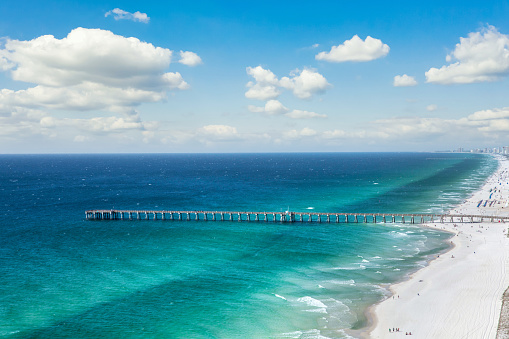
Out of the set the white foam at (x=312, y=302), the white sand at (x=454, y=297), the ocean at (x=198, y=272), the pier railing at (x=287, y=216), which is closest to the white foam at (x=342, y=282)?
the ocean at (x=198, y=272)

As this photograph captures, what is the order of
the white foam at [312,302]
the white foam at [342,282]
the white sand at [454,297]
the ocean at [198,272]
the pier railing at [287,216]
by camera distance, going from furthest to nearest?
1. the pier railing at [287,216]
2. the white foam at [342,282]
3. the white foam at [312,302]
4. the ocean at [198,272]
5. the white sand at [454,297]

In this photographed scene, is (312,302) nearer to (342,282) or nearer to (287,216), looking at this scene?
(342,282)

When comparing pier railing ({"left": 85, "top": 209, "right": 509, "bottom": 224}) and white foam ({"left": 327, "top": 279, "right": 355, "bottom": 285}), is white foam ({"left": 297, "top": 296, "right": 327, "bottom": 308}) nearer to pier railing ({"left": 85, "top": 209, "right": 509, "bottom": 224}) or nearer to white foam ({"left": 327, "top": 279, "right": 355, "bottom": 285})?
white foam ({"left": 327, "top": 279, "right": 355, "bottom": 285})

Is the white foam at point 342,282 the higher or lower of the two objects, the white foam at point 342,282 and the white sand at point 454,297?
the higher

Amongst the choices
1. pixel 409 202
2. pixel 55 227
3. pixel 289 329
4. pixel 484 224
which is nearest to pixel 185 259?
pixel 289 329

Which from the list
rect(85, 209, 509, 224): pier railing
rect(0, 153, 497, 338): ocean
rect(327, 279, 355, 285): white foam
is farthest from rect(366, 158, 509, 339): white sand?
rect(85, 209, 509, 224): pier railing

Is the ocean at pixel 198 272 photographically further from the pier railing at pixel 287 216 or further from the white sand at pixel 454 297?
the pier railing at pixel 287 216
